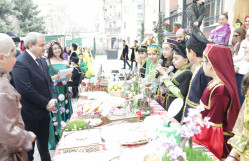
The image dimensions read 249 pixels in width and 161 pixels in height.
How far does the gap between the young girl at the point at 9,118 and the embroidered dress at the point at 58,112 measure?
220 cm

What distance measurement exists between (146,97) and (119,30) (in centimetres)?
4319

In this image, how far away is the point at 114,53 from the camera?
22.3m

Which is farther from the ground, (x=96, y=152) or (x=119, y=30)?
(x=119, y=30)

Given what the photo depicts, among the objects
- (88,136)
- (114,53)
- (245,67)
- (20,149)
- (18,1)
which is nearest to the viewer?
(20,149)

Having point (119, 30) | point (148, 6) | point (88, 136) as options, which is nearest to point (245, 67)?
point (88, 136)

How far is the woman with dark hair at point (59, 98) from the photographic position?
3.84 metres

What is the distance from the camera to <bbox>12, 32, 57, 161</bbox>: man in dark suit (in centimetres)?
263

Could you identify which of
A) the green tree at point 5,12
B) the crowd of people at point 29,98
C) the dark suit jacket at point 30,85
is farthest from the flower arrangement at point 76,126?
the green tree at point 5,12

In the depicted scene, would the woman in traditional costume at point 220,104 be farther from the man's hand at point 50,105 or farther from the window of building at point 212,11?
the window of building at point 212,11

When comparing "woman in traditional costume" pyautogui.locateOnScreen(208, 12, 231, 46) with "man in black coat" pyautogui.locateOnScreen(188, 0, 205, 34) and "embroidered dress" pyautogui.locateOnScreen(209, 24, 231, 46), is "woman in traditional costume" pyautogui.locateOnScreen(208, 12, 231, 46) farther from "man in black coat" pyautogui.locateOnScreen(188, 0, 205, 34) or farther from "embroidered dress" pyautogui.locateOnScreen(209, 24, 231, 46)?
"man in black coat" pyautogui.locateOnScreen(188, 0, 205, 34)

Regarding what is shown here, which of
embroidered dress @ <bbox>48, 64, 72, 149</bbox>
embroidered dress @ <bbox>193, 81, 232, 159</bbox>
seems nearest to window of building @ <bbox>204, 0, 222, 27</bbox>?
embroidered dress @ <bbox>48, 64, 72, 149</bbox>

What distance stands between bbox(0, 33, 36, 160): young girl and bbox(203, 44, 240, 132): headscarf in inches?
63.1

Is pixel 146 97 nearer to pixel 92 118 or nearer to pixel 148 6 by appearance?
pixel 92 118

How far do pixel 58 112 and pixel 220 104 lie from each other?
300cm
